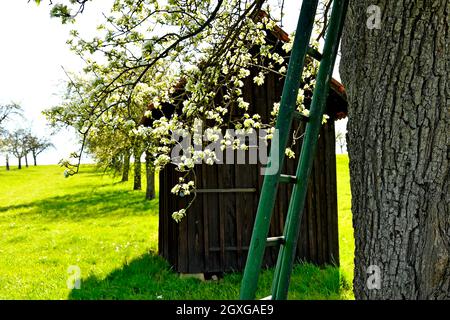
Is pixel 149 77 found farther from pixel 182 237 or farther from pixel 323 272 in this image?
pixel 323 272

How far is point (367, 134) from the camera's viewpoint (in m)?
2.30

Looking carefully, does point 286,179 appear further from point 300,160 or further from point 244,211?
point 244,211

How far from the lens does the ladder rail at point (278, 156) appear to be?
210 cm

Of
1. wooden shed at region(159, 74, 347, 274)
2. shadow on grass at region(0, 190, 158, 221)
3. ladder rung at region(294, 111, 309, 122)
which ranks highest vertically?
ladder rung at region(294, 111, 309, 122)

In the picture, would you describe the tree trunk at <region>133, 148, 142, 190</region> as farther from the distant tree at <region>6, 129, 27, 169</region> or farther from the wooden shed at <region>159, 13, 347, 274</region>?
the distant tree at <region>6, 129, 27, 169</region>

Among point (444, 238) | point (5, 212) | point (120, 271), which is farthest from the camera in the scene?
point (5, 212)

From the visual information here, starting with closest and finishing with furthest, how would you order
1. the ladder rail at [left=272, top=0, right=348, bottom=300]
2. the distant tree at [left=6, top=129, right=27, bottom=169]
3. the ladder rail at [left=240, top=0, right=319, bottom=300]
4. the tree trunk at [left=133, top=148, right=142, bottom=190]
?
the ladder rail at [left=240, top=0, right=319, bottom=300]
the ladder rail at [left=272, top=0, right=348, bottom=300]
the tree trunk at [left=133, top=148, right=142, bottom=190]
the distant tree at [left=6, top=129, right=27, bottom=169]

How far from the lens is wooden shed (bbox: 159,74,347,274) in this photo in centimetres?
762

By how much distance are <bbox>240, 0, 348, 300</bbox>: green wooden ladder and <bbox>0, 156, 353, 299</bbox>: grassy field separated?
421 cm

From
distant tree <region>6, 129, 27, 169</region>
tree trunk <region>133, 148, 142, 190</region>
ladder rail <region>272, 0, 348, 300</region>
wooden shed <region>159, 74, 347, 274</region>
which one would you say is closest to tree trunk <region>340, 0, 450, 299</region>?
ladder rail <region>272, 0, 348, 300</region>

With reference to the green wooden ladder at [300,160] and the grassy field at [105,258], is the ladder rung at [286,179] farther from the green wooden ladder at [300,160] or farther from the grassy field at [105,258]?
the grassy field at [105,258]

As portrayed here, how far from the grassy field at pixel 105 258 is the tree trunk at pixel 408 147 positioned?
4246 mm

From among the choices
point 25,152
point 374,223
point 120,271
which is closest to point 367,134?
point 374,223

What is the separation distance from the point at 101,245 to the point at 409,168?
10155mm
